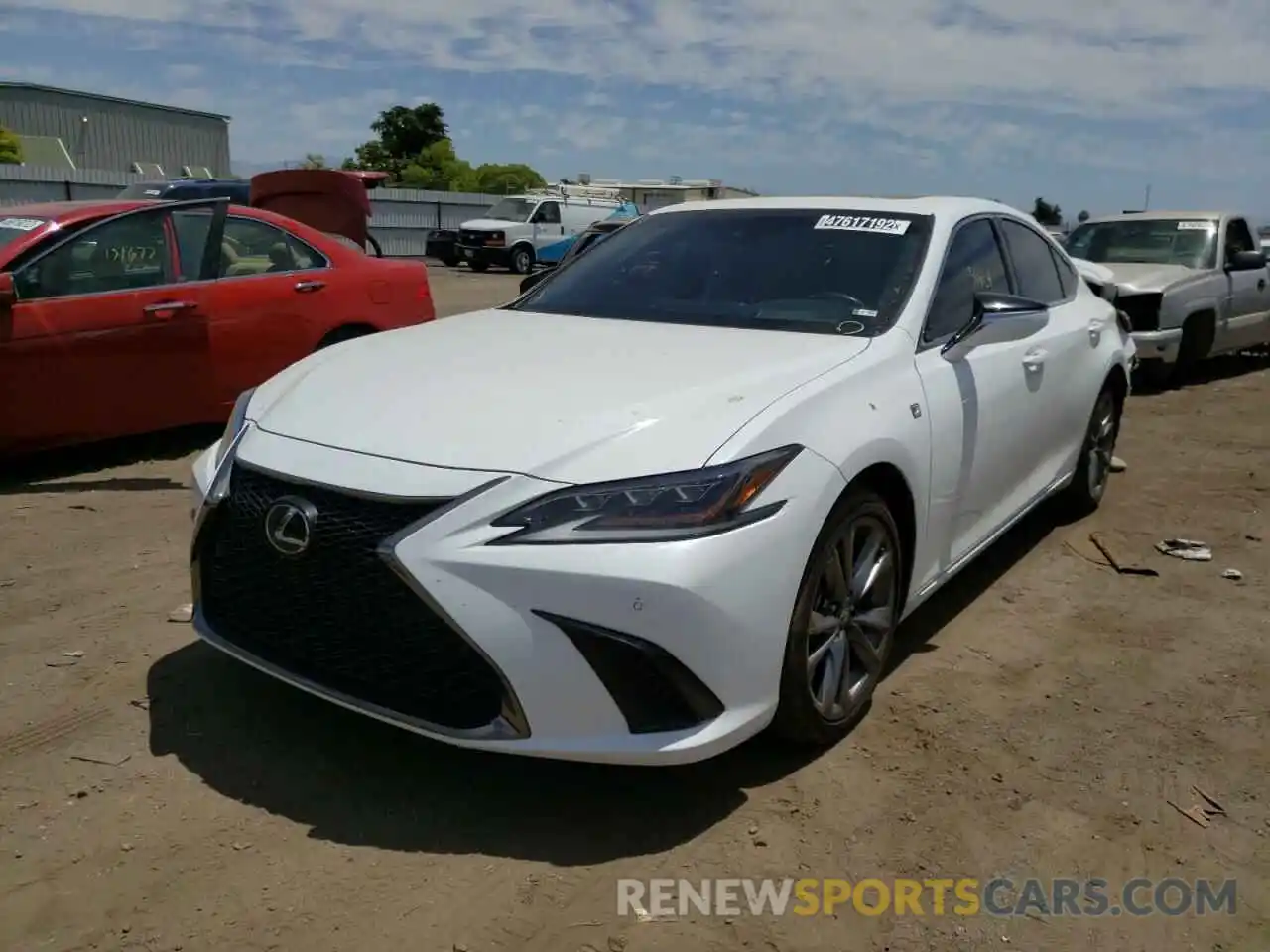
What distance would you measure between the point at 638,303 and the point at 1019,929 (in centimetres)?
243

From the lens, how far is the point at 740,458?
2760 mm

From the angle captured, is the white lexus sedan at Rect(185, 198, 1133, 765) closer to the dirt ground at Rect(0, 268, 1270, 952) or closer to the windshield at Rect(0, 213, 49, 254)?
the dirt ground at Rect(0, 268, 1270, 952)

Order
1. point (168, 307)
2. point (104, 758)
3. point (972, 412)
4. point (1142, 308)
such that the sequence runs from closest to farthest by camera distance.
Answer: point (104, 758)
point (972, 412)
point (168, 307)
point (1142, 308)

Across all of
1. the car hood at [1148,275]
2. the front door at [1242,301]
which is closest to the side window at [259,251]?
the car hood at [1148,275]

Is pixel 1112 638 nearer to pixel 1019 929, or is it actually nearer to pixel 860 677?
pixel 860 677

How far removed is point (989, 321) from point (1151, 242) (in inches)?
302

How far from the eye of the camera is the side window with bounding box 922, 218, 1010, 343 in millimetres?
3814

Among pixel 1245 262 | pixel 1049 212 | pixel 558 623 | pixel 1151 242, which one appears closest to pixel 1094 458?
pixel 558 623

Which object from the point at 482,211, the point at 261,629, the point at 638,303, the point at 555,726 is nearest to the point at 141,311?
the point at 638,303

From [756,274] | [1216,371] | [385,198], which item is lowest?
[1216,371]

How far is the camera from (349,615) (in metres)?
2.76

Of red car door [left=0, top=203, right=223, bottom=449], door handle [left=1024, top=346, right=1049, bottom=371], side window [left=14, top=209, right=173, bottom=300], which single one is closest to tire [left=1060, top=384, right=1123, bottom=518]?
door handle [left=1024, top=346, right=1049, bottom=371]

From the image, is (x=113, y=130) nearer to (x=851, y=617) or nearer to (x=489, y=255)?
(x=489, y=255)

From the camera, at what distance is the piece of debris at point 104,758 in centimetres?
313
